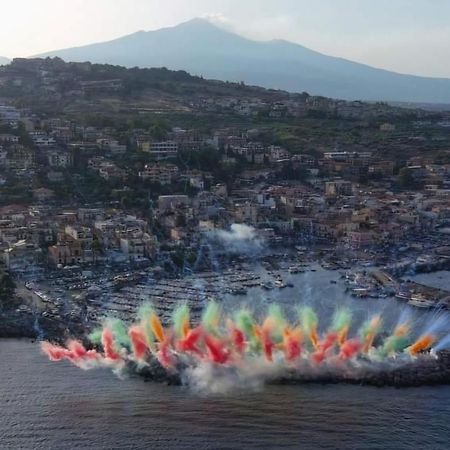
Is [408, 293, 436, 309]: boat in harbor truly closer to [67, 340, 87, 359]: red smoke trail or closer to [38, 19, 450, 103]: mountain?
[67, 340, 87, 359]: red smoke trail

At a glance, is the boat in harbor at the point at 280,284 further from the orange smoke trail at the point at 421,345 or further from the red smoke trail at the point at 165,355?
the red smoke trail at the point at 165,355

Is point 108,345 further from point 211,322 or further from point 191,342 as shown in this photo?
point 211,322

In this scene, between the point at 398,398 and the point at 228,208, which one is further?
the point at 228,208

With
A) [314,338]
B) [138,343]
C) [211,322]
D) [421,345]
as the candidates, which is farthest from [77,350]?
[421,345]

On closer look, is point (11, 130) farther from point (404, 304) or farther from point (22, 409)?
point (22, 409)

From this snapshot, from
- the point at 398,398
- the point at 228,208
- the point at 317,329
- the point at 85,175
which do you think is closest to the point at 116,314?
the point at 317,329

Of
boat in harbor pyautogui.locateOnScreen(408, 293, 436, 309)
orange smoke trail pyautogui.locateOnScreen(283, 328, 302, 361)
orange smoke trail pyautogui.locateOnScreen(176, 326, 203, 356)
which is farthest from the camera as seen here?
boat in harbor pyautogui.locateOnScreen(408, 293, 436, 309)

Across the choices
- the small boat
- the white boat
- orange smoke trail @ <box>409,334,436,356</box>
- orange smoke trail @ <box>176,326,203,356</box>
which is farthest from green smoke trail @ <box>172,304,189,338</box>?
the white boat
